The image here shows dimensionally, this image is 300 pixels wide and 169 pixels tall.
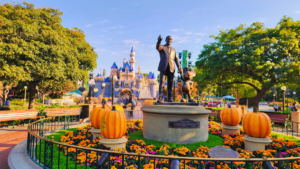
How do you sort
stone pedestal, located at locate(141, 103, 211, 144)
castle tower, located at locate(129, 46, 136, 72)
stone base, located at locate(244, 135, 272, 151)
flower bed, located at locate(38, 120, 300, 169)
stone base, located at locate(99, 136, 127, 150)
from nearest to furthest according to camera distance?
flower bed, located at locate(38, 120, 300, 169)
stone base, located at locate(99, 136, 127, 150)
stone base, located at locate(244, 135, 272, 151)
stone pedestal, located at locate(141, 103, 211, 144)
castle tower, located at locate(129, 46, 136, 72)

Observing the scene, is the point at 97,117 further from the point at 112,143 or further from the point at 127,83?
the point at 127,83

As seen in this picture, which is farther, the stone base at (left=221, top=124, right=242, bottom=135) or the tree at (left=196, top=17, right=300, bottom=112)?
the tree at (left=196, top=17, right=300, bottom=112)

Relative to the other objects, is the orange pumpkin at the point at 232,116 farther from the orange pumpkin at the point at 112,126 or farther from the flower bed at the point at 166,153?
the orange pumpkin at the point at 112,126

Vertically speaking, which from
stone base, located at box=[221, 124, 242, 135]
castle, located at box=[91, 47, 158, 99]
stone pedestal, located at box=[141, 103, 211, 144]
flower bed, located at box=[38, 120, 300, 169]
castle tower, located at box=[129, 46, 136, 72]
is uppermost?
castle tower, located at box=[129, 46, 136, 72]

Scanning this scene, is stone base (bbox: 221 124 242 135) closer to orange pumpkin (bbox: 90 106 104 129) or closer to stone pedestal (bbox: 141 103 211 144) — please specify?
stone pedestal (bbox: 141 103 211 144)

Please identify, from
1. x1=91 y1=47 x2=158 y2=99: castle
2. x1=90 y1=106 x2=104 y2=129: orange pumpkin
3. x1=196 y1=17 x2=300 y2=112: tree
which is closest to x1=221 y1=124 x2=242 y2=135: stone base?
x1=90 y1=106 x2=104 y2=129: orange pumpkin

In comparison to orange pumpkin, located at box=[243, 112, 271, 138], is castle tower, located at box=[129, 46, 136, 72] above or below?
above

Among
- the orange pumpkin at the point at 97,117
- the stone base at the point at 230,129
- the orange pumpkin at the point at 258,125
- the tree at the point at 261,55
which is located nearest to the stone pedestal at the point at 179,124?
the orange pumpkin at the point at 258,125

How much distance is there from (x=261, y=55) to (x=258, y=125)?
1472 centimetres

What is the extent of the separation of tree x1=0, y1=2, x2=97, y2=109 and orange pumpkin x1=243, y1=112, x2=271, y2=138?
1440 centimetres

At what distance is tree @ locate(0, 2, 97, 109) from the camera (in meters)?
12.5

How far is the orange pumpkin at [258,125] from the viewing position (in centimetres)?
548

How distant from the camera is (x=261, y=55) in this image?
56.9ft

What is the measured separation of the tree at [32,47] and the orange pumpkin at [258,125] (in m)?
14.4
